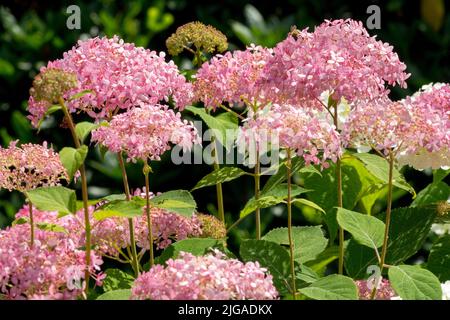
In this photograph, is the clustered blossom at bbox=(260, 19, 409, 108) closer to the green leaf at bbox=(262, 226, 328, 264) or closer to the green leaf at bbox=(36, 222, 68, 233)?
the green leaf at bbox=(262, 226, 328, 264)

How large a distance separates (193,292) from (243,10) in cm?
274

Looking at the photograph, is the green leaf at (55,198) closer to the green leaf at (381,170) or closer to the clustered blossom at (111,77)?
the clustered blossom at (111,77)

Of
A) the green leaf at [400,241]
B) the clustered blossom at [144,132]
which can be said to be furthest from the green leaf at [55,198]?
the green leaf at [400,241]

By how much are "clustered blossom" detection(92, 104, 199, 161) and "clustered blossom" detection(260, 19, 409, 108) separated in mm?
150

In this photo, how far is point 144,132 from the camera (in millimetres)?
1330

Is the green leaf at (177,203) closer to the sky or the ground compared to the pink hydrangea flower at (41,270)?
closer to the sky

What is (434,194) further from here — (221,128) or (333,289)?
(333,289)

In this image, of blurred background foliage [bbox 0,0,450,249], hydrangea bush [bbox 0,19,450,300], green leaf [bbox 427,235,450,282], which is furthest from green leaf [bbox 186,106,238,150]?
blurred background foliage [bbox 0,0,450,249]

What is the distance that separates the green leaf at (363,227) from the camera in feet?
4.55

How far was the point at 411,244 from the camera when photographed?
1471mm

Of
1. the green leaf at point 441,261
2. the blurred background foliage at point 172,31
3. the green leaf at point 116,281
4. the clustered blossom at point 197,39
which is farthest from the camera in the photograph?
the blurred background foliage at point 172,31

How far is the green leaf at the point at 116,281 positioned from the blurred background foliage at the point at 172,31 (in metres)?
1.90
